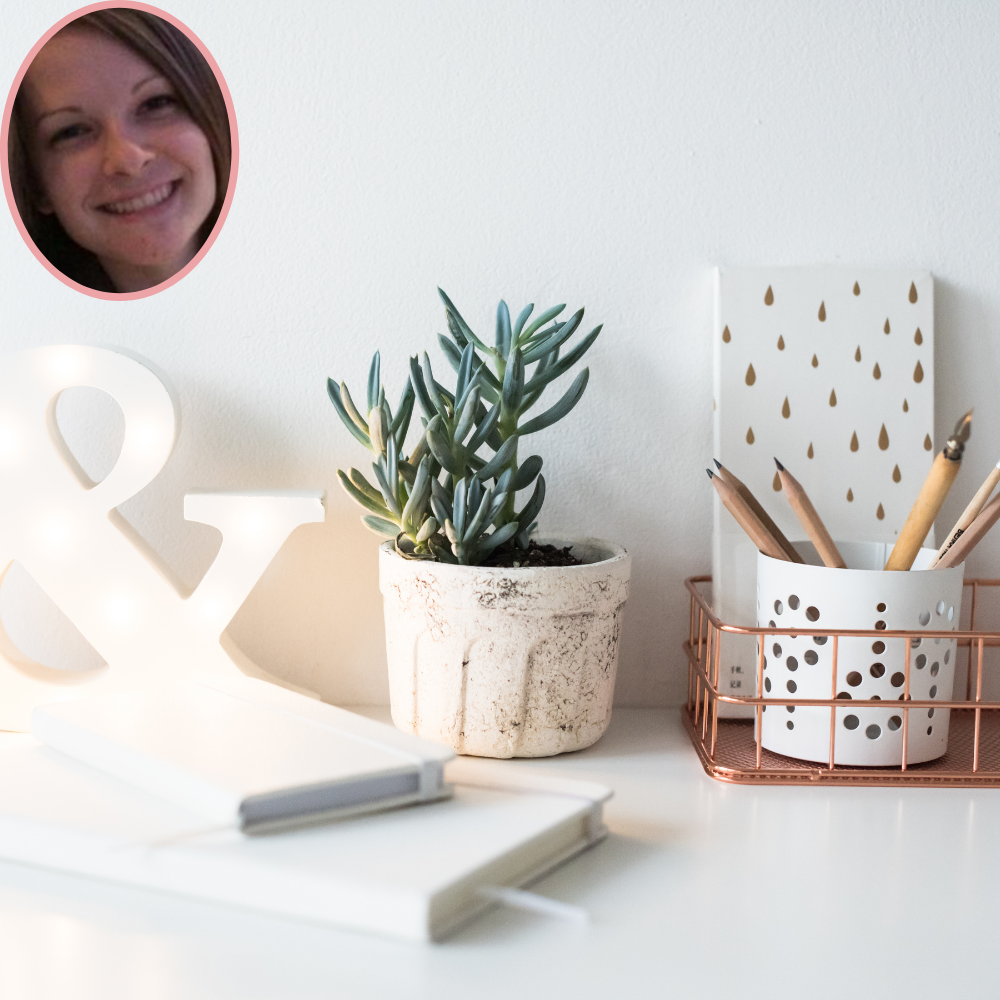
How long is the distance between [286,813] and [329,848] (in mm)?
28

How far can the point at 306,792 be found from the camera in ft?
1.33

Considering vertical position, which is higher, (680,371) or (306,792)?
(680,371)

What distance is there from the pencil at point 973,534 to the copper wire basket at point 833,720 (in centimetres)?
4

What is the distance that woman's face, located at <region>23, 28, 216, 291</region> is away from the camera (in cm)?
65

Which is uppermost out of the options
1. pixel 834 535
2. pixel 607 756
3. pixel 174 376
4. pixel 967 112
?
pixel 967 112

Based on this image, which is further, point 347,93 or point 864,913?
point 347,93

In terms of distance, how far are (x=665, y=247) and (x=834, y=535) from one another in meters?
0.22

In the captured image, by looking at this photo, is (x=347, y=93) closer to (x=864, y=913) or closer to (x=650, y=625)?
(x=650, y=625)

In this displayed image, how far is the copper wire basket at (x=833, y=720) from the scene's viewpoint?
0.52 m

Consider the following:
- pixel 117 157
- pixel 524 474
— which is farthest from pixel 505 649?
pixel 117 157

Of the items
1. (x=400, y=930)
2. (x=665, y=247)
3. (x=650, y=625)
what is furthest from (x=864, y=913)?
(x=665, y=247)

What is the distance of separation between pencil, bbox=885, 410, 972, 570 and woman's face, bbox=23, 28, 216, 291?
19.2 inches

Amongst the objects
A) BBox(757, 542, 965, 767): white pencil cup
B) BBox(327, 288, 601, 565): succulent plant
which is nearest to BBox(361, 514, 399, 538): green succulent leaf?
BBox(327, 288, 601, 565): succulent plant

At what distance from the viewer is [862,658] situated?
0.52 metres
